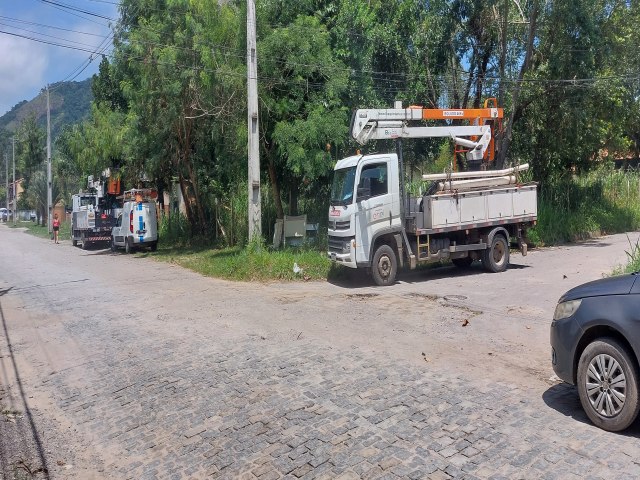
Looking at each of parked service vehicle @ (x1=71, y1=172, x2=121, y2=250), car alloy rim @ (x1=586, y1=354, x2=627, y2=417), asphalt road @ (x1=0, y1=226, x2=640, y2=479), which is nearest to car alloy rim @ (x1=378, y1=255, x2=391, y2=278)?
asphalt road @ (x1=0, y1=226, x2=640, y2=479)

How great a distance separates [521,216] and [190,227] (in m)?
16.9

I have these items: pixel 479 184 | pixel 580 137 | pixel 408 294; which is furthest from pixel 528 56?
pixel 408 294

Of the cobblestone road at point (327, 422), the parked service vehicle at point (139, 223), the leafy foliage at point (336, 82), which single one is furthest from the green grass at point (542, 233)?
the cobblestone road at point (327, 422)

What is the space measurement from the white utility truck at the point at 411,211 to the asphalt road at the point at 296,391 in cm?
188

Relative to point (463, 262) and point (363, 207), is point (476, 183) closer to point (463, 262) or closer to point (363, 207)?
point (463, 262)

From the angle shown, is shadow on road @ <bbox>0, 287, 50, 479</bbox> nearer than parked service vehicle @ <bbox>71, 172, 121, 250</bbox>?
Yes

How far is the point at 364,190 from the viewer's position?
14500mm

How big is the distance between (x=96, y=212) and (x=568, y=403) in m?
29.3

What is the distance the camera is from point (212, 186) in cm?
2700

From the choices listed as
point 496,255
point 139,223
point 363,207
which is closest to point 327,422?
point 363,207

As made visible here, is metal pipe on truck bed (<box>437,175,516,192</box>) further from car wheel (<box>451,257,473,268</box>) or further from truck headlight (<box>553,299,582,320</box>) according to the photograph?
truck headlight (<box>553,299,582,320</box>)

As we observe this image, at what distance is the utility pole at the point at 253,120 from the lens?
17.7 meters

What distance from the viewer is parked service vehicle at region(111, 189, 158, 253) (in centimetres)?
2705

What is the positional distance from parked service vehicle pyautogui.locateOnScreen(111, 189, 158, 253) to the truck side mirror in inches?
599
